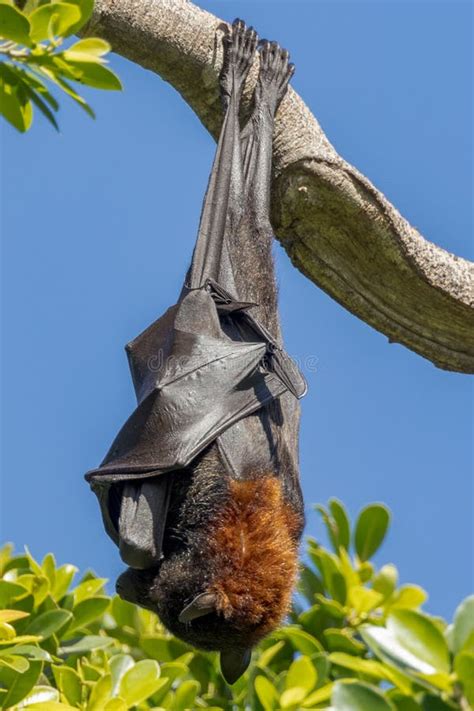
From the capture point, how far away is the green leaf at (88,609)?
5324 millimetres

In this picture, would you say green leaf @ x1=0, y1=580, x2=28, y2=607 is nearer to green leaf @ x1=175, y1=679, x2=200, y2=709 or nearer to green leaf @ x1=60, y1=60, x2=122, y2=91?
green leaf @ x1=175, y1=679, x2=200, y2=709

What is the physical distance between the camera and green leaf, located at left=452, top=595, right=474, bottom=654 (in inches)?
96.7

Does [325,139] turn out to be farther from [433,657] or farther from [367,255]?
[433,657]

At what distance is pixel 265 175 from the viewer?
5.08m

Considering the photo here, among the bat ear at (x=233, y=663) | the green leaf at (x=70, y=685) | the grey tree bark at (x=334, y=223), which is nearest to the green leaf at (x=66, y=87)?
the grey tree bark at (x=334, y=223)

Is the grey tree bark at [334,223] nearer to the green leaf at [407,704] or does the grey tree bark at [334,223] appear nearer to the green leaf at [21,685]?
the green leaf at [21,685]

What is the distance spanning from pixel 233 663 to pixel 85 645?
67 centimetres

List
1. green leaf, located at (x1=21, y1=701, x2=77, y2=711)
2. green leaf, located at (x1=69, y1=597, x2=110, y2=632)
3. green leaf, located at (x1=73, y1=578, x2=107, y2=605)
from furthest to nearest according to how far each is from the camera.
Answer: green leaf, located at (x1=73, y1=578, x2=107, y2=605)
green leaf, located at (x1=69, y1=597, x2=110, y2=632)
green leaf, located at (x1=21, y1=701, x2=77, y2=711)

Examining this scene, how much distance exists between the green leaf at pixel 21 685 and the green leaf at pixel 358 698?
6.76 ft

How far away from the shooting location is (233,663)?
496cm

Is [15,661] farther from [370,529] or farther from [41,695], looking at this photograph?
[370,529]

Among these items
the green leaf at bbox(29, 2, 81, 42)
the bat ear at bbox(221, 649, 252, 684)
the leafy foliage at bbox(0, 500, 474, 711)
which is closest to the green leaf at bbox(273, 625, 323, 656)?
the leafy foliage at bbox(0, 500, 474, 711)

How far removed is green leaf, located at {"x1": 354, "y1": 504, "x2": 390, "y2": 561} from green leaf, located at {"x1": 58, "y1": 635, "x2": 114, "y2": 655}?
52.4 inches

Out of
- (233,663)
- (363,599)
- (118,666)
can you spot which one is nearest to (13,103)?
(118,666)
